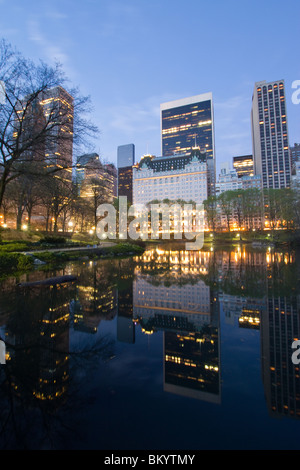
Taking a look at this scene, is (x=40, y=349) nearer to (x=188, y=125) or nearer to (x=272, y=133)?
(x=272, y=133)

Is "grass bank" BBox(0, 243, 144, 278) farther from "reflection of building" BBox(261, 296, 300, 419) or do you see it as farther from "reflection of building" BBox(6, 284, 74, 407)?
"reflection of building" BBox(261, 296, 300, 419)

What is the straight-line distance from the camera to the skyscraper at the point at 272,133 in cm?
15400

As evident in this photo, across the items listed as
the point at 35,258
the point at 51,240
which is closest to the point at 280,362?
the point at 35,258

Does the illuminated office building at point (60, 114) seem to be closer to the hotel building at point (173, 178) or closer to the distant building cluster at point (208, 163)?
the distant building cluster at point (208, 163)

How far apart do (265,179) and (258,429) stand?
18391 cm

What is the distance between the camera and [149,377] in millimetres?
2863

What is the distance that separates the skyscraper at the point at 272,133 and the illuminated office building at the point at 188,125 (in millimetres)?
34229

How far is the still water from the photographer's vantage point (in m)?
1.89

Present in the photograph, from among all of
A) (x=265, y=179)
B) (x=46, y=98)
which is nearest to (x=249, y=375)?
(x=46, y=98)

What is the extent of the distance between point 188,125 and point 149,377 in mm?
206645

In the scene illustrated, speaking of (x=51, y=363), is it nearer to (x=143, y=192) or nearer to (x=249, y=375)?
(x=249, y=375)

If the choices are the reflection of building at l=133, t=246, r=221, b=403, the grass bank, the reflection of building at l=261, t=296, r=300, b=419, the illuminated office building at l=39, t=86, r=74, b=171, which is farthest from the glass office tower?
the reflection of building at l=261, t=296, r=300, b=419

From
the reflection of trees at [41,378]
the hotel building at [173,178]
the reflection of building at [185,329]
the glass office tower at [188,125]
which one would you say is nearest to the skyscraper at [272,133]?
the glass office tower at [188,125]

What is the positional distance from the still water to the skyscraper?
177237mm
